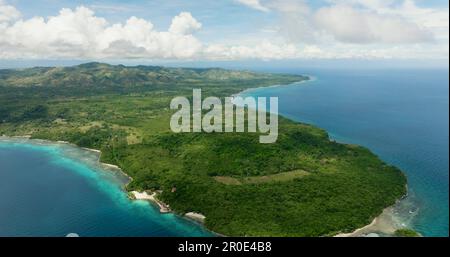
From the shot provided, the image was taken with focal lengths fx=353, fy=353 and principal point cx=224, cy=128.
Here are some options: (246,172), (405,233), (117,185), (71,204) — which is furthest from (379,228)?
(71,204)

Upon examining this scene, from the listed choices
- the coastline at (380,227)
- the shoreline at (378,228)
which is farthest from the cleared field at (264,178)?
the shoreline at (378,228)

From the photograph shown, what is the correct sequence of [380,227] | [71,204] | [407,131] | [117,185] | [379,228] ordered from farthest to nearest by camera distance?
[407,131]
[117,185]
[71,204]
[380,227]
[379,228]

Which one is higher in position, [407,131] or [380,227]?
[407,131]

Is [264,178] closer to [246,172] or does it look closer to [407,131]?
[246,172]

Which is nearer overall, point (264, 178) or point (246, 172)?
point (264, 178)

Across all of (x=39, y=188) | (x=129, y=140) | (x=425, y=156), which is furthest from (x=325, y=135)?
(x=39, y=188)

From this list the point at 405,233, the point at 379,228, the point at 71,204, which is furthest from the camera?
the point at 71,204
